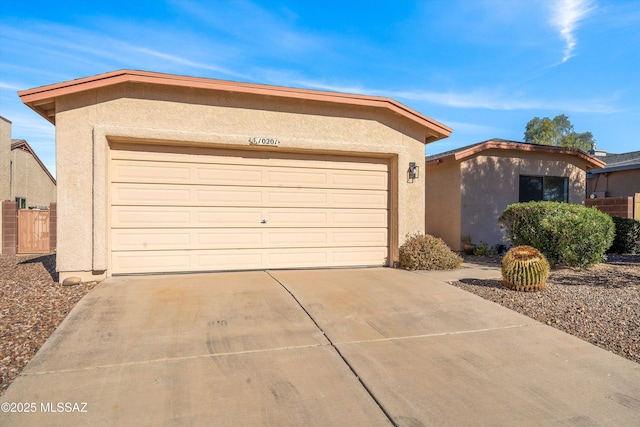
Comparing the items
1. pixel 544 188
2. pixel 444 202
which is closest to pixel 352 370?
pixel 444 202

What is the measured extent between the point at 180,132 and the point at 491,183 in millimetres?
9456

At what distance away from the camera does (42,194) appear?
2828cm

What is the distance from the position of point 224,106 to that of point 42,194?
2667 cm

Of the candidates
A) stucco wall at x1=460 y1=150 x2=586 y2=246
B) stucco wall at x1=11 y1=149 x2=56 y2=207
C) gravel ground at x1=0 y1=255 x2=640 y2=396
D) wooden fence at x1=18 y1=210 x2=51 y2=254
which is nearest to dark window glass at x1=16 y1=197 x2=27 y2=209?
stucco wall at x1=11 y1=149 x2=56 y2=207

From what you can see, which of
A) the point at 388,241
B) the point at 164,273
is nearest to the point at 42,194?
the point at 164,273

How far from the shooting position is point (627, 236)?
41.3 feet

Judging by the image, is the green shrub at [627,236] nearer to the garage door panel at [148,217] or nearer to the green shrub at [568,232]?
the green shrub at [568,232]

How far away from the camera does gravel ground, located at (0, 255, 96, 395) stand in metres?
4.04

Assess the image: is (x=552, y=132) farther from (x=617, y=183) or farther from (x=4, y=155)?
(x=4, y=155)

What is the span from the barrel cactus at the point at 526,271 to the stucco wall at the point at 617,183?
16024 millimetres

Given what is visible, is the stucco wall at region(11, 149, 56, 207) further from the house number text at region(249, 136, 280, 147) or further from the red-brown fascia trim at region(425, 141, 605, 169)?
the red-brown fascia trim at region(425, 141, 605, 169)

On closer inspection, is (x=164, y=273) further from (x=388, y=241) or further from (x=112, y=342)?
(x=388, y=241)

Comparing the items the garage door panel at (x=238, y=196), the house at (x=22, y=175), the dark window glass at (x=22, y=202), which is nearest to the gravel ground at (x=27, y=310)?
the garage door panel at (x=238, y=196)

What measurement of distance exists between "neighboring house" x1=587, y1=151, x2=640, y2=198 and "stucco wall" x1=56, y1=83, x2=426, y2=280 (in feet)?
49.2
